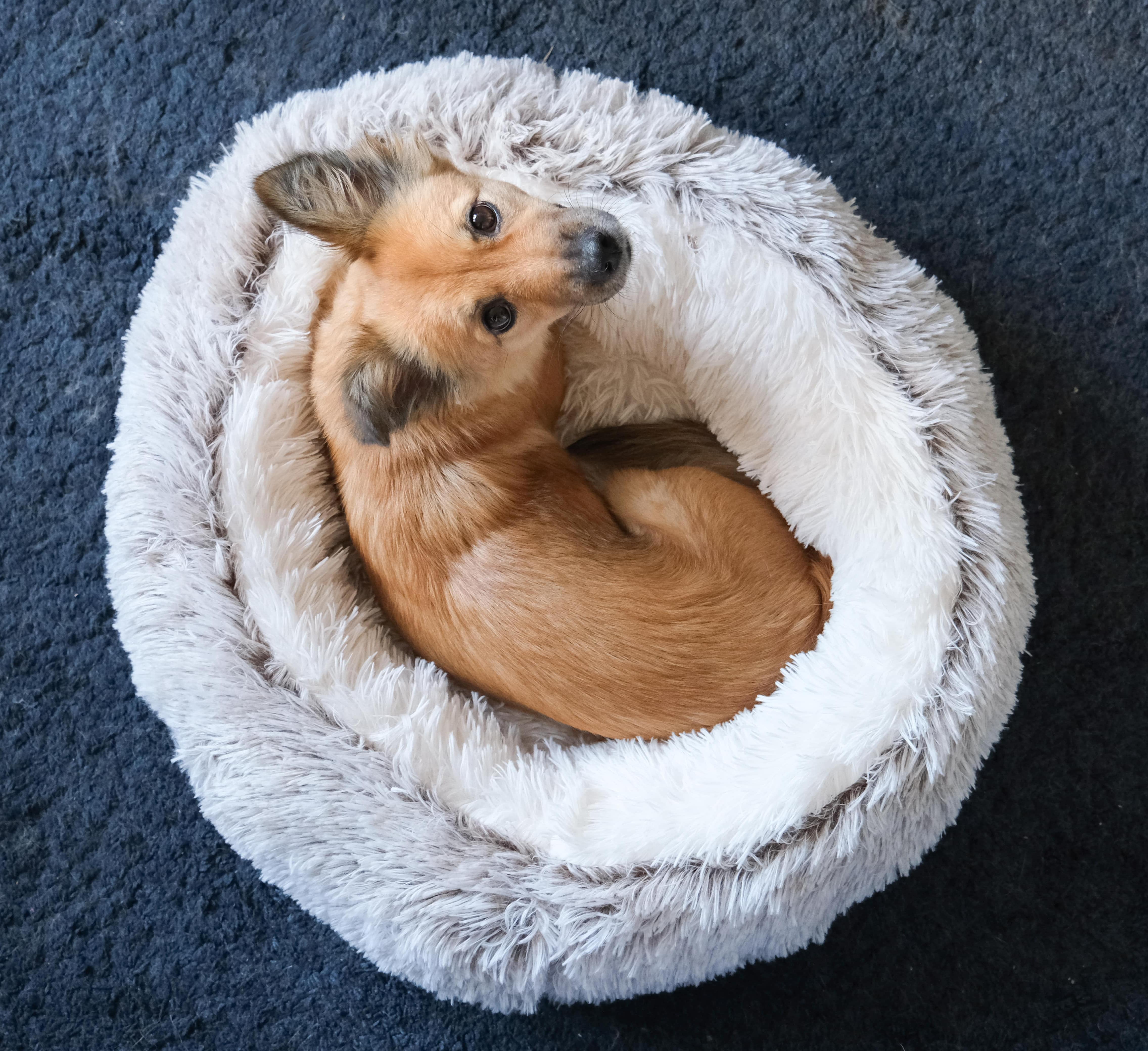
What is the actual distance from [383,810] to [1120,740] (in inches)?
63.3

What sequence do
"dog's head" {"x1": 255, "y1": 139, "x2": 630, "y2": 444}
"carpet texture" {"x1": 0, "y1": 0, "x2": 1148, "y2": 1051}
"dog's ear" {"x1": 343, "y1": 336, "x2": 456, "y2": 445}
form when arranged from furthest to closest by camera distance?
"carpet texture" {"x1": 0, "y1": 0, "x2": 1148, "y2": 1051}, "dog's head" {"x1": 255, "y1": 139, "x2": 630, "y2": 444}, "dog's ear" {"x1": 343, "y1": 336, "x2": 456, "y2": 445}

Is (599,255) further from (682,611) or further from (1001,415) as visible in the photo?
(1001,415)

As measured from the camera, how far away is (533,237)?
1.58m

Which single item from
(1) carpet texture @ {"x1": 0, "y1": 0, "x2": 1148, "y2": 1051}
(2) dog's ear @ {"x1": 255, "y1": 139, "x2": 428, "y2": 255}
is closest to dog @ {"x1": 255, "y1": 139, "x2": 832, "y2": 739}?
(2) dog's ear @ {"x1": 255, "y1": 139, "x2": 428, "y2": 255}

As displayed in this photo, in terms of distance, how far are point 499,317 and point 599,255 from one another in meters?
0.21

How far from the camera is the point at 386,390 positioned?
153cm

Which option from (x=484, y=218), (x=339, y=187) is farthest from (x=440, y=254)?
(x=339, y=187)

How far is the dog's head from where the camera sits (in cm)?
157

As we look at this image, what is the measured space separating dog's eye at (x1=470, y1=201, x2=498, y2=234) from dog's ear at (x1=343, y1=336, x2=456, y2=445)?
0.26 m

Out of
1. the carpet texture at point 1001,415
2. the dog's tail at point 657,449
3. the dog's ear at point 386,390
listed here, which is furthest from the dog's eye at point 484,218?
the carpet texture at point 1001,415

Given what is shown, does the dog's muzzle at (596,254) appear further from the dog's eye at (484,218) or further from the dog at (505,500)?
the dog's eye at (484,218)

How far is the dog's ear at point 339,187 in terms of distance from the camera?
1628 mm

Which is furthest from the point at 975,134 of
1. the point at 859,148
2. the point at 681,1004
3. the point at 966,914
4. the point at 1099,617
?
the point at 681,1004

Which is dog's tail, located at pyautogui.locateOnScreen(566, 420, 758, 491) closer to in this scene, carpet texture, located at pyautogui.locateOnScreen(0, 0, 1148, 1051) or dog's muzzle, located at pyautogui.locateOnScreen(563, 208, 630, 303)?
dog's muzzle, located at pyautogui.locateOnScreen(563, 208, 630, 303)
